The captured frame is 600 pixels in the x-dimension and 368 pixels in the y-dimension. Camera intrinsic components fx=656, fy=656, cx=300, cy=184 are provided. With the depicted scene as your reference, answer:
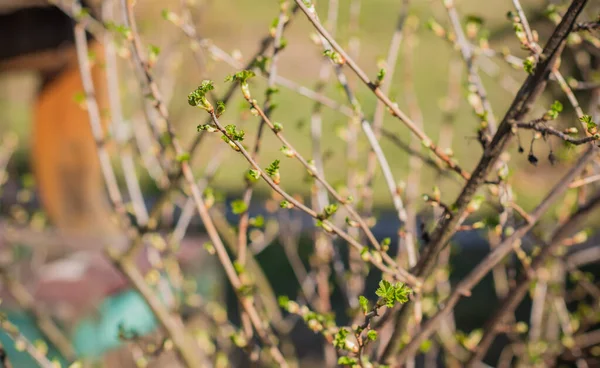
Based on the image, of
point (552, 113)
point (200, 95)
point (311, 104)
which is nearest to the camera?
point (200, 95)

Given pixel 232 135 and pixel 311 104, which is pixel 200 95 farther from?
pixel 311 104

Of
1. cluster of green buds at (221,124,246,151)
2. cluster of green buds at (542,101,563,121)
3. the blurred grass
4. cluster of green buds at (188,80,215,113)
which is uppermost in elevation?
the blurred grass

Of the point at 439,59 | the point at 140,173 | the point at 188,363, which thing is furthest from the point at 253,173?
the point at 439,59

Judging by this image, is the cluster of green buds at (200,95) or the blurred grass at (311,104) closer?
the cluster of green buds at (200,95)

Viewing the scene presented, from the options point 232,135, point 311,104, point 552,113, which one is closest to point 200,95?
point 232,135

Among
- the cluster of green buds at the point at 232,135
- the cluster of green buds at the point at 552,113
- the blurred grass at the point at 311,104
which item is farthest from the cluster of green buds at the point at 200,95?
the blurred grass at the point at 311,104

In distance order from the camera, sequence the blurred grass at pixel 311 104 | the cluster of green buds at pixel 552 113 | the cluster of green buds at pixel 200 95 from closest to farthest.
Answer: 1. the cluster of green buds at pixel 200 95
2. the cluster of green buds at pixel 552 113
3. the blurred grass at pixel 311 104

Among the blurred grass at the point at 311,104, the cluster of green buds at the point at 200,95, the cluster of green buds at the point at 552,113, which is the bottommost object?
the cluster of green buds at the point at 200,95

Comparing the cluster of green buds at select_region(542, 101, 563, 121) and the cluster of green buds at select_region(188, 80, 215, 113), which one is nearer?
the cluster of green buds at select_region(188, 80, 215, 113)

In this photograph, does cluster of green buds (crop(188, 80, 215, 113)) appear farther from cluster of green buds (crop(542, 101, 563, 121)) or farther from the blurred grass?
the blurred grass

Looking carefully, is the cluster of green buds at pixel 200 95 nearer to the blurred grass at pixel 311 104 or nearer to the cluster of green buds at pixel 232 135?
the cluster of green buds at pixel 232 135

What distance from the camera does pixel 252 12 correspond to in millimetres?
13719

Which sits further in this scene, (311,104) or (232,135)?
(311,104)

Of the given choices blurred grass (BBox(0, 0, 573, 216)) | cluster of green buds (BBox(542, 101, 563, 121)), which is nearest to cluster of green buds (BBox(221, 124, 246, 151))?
cluster of green buds (BBox(542, 101, 563, 121))
